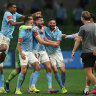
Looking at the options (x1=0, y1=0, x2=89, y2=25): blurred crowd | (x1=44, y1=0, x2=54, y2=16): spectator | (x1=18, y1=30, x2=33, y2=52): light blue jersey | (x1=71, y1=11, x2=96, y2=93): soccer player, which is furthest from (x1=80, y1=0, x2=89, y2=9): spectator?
(x1=71, y1=11, x2=96, y2=93): soccer player

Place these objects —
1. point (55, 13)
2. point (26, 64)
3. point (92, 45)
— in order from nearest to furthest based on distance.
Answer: point (92, 45)
point (26, 64)
point (55, 13)

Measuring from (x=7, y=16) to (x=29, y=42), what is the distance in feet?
3.22

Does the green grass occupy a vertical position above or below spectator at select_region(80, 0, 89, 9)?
below

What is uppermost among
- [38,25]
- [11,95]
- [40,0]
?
[40,0]

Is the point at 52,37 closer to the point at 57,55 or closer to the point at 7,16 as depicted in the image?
the point at 57,55

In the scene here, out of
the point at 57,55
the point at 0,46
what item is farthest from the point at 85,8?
the point at 0,46

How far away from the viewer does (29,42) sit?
1067 cm

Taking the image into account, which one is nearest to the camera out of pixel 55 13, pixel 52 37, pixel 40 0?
pixel 52 37

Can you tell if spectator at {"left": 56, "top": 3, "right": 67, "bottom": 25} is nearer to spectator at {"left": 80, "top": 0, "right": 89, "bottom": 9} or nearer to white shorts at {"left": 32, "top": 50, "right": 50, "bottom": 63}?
spectator at {"left": 80, "top": 0, "right": 89, "bottom": 9}

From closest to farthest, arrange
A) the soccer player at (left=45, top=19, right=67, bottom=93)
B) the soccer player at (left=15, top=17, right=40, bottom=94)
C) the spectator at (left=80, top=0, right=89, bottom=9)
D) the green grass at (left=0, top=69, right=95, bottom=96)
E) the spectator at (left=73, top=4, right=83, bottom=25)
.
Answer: the soccer player at (left=15, top=17, right=40, bottom=94), the green grass at (left=0, top=69, right=95, bottom=96), the soccer player at (left=45, top=19, right=67, bottom=93), the spectator at (left=73, top=4, right=83, bottom=25), the spectator at (left=80, top=0, right=89, bottom=9)

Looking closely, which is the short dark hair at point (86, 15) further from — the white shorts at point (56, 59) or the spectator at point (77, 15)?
the spectator at point (77, 15)

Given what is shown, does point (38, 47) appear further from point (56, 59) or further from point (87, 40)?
point (87, 40)

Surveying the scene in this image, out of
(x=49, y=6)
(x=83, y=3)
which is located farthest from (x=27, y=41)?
(x=83, y=3)

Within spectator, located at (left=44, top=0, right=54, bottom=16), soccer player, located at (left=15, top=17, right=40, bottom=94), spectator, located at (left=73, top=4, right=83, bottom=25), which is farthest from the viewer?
spectator, located at (left=44, top=0, right=54, bottom=16)
